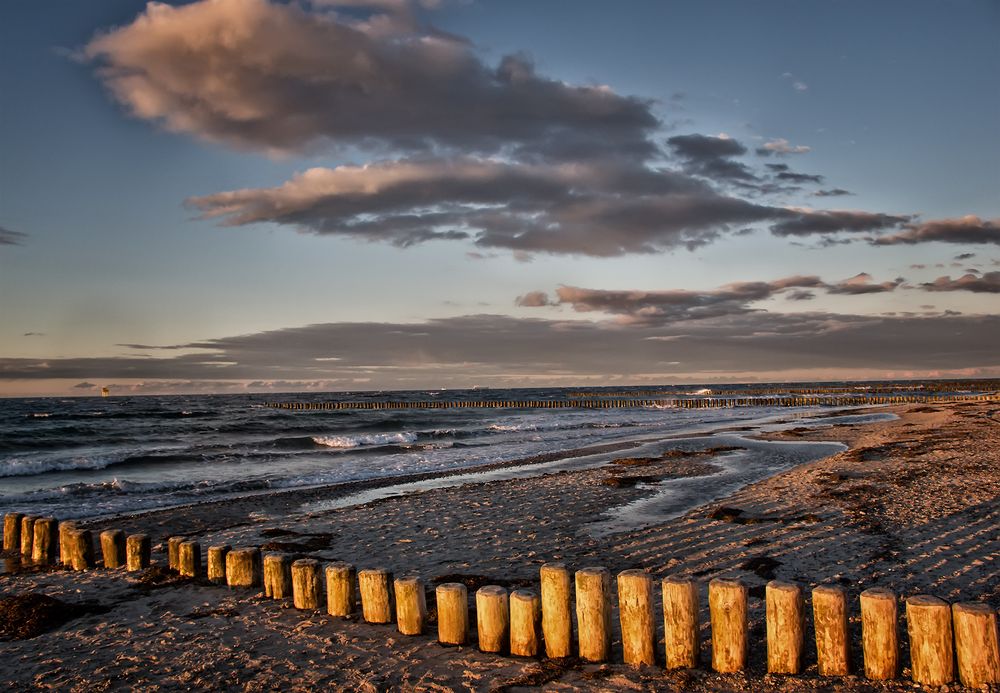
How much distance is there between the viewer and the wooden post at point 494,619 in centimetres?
575

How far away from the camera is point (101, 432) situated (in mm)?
39844

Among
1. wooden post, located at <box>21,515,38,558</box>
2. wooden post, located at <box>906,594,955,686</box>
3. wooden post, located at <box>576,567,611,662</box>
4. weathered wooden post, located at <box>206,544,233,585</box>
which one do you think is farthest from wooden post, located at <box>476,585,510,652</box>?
wooden post, located at <box>21,515,38,558</box>

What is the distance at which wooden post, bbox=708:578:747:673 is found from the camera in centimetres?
516

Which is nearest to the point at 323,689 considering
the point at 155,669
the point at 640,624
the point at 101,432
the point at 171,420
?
the point at 155,669

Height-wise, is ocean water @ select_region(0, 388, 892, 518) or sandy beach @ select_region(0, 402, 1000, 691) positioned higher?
sandy beach @ select_region(0, 402, 1000, 691)

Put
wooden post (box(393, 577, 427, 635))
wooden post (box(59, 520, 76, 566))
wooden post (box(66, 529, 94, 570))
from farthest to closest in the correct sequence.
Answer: wooden post (box(59, 520, 76, 566)) → wooden post (box(66, 529, 94, 570)) → wooden post (box(393, 577, 427, 635))

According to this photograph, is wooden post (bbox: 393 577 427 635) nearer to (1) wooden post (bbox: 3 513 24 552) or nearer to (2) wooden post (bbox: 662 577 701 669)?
(2) wooden post (bbox: 662 577 701 669)

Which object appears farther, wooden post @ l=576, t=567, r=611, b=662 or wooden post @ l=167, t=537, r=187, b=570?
wooden post @ l=167, t=537, r=187, b=570

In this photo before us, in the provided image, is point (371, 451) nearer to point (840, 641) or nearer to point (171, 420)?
point (840, 641)

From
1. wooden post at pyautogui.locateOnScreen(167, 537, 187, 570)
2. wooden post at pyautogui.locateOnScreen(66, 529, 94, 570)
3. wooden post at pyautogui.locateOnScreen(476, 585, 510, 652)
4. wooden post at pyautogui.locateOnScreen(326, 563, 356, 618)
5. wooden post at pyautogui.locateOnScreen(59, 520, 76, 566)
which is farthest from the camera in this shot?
wooden post at pyautogui.locateOnScreen(59, 520, 76, 566)

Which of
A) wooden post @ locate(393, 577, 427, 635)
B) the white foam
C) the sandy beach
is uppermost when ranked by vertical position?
wooden post @ locate(393, 577, 427, 635)

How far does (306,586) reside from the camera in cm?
705

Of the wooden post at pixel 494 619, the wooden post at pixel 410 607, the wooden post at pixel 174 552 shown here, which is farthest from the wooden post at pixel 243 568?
the wooden post at pixel 494 619

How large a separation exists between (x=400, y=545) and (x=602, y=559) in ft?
10.8
